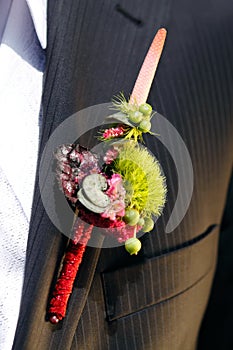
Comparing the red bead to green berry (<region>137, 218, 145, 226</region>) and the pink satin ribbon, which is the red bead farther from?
the pink satin ribbon

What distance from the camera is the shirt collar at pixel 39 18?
30.2 inches

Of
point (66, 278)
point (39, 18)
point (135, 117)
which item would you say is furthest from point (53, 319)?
point (39, 18)

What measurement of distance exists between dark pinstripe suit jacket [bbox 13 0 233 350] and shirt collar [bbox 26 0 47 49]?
0.04ft

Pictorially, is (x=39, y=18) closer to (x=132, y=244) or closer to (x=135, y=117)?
(x=135, y=117)

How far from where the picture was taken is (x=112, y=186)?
68 cm

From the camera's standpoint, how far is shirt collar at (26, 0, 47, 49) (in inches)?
30.2

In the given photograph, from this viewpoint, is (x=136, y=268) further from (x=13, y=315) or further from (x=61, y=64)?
(x=61, y=64)

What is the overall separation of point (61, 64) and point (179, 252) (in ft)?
1.08

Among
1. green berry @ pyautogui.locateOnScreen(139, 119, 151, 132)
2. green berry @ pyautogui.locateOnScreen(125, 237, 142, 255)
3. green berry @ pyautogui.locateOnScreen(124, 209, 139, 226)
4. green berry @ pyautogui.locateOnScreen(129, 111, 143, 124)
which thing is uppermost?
green berry @ pyautogui.locateOnScreen(129, 111, 143, 124)

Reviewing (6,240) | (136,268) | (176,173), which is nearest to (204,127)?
(176,173)

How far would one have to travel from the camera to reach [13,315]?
741mm

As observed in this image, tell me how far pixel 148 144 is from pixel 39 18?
0.21 meters

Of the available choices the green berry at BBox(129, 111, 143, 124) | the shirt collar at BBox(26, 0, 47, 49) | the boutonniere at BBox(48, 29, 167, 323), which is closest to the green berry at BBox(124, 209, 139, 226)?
the boutonniere at BBox(48, 29, 167, 323)

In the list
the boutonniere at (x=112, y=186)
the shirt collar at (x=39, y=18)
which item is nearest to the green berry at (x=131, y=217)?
the boutonniere at (x=112, y=186)
